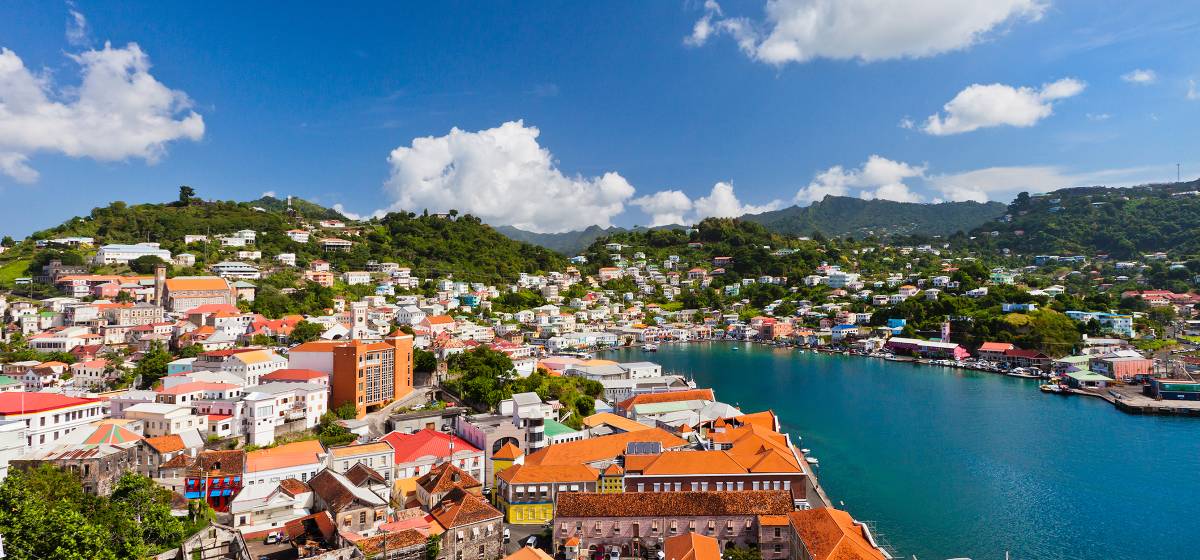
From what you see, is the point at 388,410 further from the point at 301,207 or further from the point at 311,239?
the point at 301,207

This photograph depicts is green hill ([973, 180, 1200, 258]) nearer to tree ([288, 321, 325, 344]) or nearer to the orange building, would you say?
the orange building

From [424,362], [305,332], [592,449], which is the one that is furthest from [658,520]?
[305,332]

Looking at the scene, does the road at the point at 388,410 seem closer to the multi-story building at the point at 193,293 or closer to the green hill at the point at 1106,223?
the multi-story building at the point at 193,293

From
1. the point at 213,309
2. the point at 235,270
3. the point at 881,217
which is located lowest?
the point at 213,309

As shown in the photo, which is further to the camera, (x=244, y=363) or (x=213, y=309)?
(x=213, y=309)

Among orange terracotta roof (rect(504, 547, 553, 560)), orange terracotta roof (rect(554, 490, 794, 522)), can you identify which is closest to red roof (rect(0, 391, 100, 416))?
orange terracotta roof (rect(504, 547, 553, 560))

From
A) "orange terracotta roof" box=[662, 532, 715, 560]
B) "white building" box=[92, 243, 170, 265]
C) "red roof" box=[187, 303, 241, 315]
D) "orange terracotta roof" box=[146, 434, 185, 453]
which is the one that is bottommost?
"orange terracotta roof" box=[662, 532, 715, 560]
